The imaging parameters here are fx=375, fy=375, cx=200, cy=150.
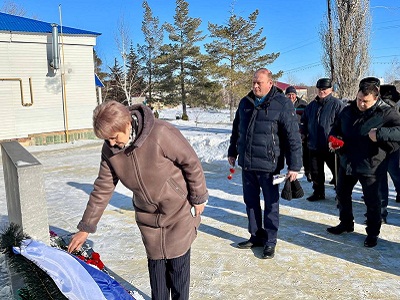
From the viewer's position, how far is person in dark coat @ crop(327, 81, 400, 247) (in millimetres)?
3625

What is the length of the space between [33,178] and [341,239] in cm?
327

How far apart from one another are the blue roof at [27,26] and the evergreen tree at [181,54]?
62.3 feet

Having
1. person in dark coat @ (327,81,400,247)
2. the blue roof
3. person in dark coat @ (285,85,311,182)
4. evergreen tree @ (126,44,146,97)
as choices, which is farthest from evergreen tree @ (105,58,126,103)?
person in dark coat @ (327,81,400,247)

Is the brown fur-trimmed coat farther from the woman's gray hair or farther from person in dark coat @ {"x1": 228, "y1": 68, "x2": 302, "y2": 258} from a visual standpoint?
person in dark coat @ {"x1": 228, "y1": 68, "x2": 302, "y2": 258}

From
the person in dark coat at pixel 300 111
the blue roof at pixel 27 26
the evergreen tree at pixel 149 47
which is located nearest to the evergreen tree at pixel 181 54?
→ the evergreen tree at pixel 149 47

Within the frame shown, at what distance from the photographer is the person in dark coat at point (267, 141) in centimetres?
353

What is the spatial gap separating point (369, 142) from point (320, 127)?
1538mm

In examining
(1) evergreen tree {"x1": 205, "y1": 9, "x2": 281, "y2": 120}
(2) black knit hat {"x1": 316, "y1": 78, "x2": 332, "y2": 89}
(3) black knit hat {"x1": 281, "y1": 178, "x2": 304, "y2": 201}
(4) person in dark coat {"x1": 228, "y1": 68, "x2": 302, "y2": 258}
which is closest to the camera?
(4) person in dark coat {"x1": 228, "y1": 68, "x2": 302, "y2": 258}

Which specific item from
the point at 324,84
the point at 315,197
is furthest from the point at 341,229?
the point at 324,84

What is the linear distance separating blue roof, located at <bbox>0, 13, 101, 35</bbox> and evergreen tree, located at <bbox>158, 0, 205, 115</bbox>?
19.0 meters

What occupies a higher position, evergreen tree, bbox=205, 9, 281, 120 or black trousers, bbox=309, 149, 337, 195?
evergreen tree, bbox=205, 9, 281, 120

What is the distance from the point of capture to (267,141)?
3.58 m

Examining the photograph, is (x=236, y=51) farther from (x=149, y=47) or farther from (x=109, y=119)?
(x=109, y=119)

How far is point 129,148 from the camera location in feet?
6.86
